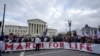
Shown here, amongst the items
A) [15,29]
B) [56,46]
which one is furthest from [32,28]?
[56,46]

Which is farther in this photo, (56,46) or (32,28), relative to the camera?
(32,28)

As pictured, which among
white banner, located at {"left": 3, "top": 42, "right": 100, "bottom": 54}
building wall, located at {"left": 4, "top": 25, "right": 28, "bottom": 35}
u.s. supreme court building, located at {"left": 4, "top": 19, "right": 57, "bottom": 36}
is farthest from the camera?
building wall, located at {"left": 4, "top": 25, "right": 28, "bottom": 35}

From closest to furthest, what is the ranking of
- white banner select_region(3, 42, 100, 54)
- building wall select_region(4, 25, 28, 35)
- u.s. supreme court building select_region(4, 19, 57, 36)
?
white banner select_region(3, 42, 100, 54) → u.s. supreme court building select_region(4, 19, 57, 36) → building wall select_region(4, 25, 28, 35)

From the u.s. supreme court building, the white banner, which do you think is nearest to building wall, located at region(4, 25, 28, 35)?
the u.s. supreme court building

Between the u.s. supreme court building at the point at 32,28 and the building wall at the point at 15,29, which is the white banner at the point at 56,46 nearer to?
the u.s. supreme court building at the point at 32,28

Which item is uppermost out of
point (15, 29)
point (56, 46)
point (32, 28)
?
point (32, 28)

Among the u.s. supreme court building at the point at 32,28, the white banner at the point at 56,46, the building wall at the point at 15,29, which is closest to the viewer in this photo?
the white banner at the point at 56,46

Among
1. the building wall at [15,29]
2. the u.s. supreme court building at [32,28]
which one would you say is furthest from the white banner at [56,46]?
the building wall at [15,29]

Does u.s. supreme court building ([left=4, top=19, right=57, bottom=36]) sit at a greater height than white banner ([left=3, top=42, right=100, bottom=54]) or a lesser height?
greater

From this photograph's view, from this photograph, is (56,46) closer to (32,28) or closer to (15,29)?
(32,28)

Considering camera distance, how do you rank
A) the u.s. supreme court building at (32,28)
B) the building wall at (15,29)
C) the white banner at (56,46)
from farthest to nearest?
the building wall at (15,29) < the u.s. supreme court building at (32,28) < the white banner at (56,46)

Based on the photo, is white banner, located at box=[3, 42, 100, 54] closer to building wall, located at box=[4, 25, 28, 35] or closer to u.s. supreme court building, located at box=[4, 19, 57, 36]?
u.s. supreme court building, located at box=[4, 19, 57, 36]

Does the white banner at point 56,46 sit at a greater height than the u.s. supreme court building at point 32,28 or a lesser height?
lesser

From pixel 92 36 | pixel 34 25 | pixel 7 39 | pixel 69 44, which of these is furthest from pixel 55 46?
pixel 34 25
